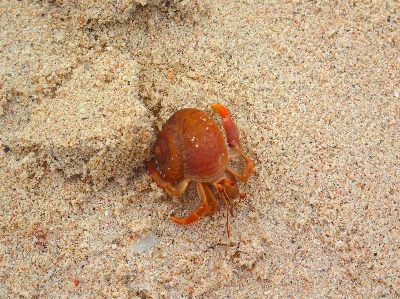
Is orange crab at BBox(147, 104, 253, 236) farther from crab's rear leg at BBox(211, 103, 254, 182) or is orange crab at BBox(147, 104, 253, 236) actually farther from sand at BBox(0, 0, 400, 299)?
sand at BBox(0, 0, 400, 299)

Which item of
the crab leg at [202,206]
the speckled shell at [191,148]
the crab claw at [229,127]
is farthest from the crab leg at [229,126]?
the crab leg at [202,206]

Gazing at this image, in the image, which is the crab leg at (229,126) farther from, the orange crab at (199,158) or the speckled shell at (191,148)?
the speckled shell at (191,148)

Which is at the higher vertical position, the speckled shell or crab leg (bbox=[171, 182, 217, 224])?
the speckled shell

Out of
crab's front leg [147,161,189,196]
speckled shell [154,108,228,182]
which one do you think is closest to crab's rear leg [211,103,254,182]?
speckled shell [154,108,228,182]

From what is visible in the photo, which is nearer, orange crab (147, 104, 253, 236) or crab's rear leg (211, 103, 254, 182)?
orange crab (147, 104, 253, 236)

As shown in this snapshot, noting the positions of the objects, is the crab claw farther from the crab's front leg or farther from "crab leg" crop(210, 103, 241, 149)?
the crab's front leg

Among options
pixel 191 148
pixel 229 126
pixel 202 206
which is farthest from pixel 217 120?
pixel 202 206
